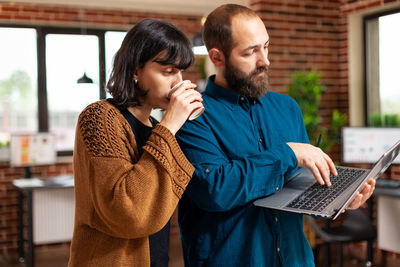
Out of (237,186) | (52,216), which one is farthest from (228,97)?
(52,216)

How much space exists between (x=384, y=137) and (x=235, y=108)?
10.6 ft

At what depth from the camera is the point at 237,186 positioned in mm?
1168

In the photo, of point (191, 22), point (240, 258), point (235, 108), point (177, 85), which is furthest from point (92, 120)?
point (191, 22)

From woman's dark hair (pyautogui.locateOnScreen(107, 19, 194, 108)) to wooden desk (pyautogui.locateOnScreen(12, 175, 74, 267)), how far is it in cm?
362

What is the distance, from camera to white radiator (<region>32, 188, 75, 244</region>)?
5.08 m

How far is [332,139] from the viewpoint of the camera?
178 inches

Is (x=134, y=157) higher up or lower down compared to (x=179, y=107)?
lower down

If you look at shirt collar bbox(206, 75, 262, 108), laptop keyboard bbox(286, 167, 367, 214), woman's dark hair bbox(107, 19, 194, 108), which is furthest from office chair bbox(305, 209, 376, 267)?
woman's dark hair bbox(107, 19, 194, 108)

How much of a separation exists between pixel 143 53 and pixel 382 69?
4.03 meters

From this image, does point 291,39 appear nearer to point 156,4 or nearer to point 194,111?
point 156,4

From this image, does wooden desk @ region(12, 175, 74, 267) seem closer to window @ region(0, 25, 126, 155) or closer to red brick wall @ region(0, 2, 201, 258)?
red brick wall @ region(0, 2, 201, 258)

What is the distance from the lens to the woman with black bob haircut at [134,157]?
3.50 ft

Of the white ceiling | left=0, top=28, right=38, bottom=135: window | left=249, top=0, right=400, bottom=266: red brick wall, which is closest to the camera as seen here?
left=249, top=0, right=400, bottom=266: red brick wall

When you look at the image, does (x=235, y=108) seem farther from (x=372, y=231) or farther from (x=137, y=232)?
(x=372, y=231)
